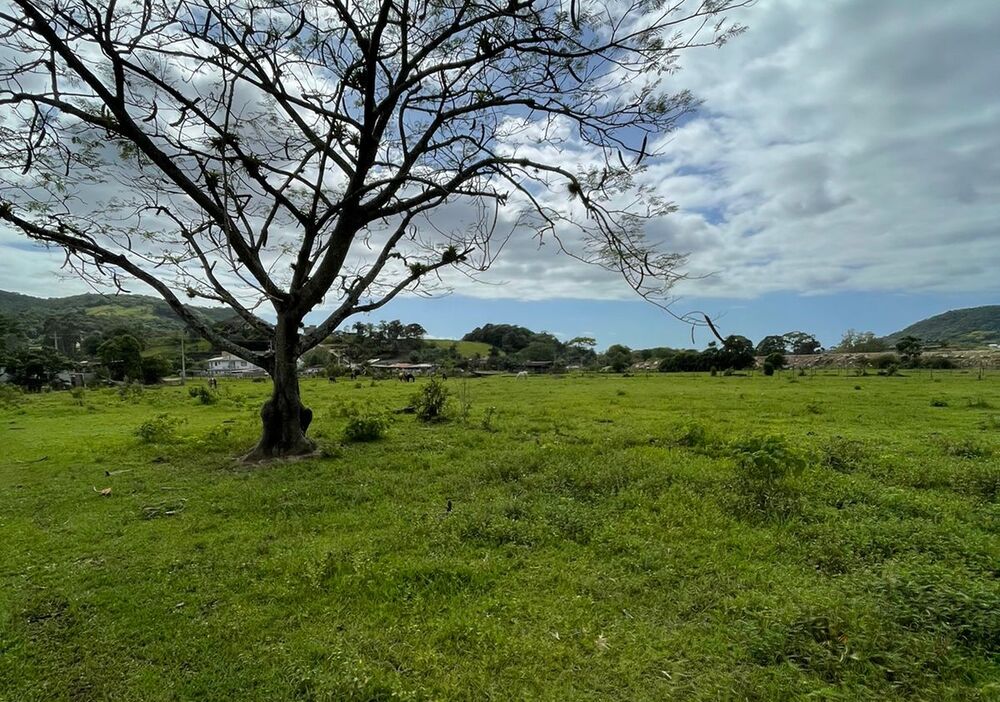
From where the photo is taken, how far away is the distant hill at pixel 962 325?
113256mm

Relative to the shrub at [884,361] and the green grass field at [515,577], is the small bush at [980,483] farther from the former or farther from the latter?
the shrub at [884,361]

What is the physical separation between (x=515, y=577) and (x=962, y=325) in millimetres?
172183

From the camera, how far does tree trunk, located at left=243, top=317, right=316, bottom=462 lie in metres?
10.8

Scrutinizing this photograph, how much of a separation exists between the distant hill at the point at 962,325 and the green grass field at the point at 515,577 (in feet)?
430

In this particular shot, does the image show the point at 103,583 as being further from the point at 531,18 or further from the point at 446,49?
the point at 446,49

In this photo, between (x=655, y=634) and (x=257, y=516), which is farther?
(x=257, y=516)

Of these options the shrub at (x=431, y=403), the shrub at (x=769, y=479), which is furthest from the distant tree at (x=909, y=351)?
the shrub at (x=769, y=479)

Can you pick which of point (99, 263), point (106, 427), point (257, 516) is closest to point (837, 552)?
point (257, 516)

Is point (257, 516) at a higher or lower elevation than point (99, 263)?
lower

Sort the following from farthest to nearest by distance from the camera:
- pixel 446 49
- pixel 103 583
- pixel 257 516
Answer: pixel 446 49
pixel 257 516
pixel 103 583

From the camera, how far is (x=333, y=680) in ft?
11.1

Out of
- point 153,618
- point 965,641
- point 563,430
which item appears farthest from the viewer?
point 563,430

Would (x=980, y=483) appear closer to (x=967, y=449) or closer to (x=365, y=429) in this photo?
(x=967, y=449)

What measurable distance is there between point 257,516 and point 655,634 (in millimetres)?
5465
